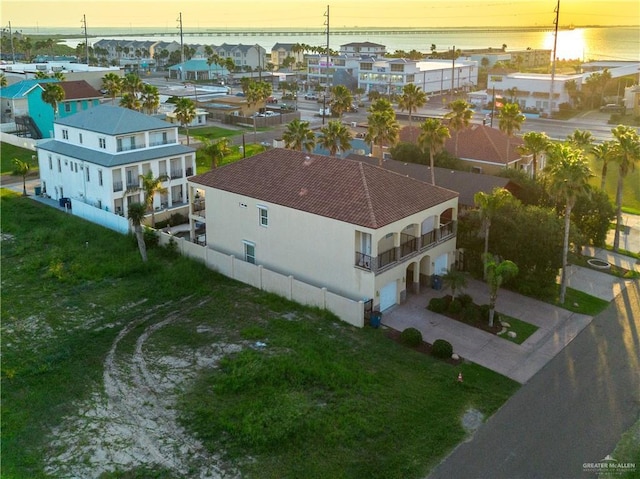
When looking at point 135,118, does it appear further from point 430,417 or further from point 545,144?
point 430,417

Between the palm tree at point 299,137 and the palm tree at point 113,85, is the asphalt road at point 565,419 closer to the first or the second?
the palm tree at point 299,137

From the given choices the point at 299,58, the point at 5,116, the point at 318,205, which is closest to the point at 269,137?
the point at 5,116

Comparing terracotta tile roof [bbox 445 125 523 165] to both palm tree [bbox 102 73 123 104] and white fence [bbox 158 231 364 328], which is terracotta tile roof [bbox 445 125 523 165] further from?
palm tree [bbox 102 73 123 104]

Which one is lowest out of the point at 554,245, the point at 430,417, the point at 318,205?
the point at 430,417

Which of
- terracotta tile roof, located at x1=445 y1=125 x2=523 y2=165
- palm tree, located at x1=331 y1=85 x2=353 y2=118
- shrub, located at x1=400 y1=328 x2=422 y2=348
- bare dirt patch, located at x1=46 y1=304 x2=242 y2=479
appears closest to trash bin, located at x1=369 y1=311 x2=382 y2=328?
shrub, located at x1=400 y1=328 x2=422 y2=348

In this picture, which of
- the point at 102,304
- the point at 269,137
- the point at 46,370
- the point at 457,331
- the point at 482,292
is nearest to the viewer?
the point at 46,370

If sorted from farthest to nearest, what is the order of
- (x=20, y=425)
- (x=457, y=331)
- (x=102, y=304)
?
1. (x=102, y=304)
2. (x=457, y=331)
3. (x=20, y=425)

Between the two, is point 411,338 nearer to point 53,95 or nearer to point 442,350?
point 442,350
